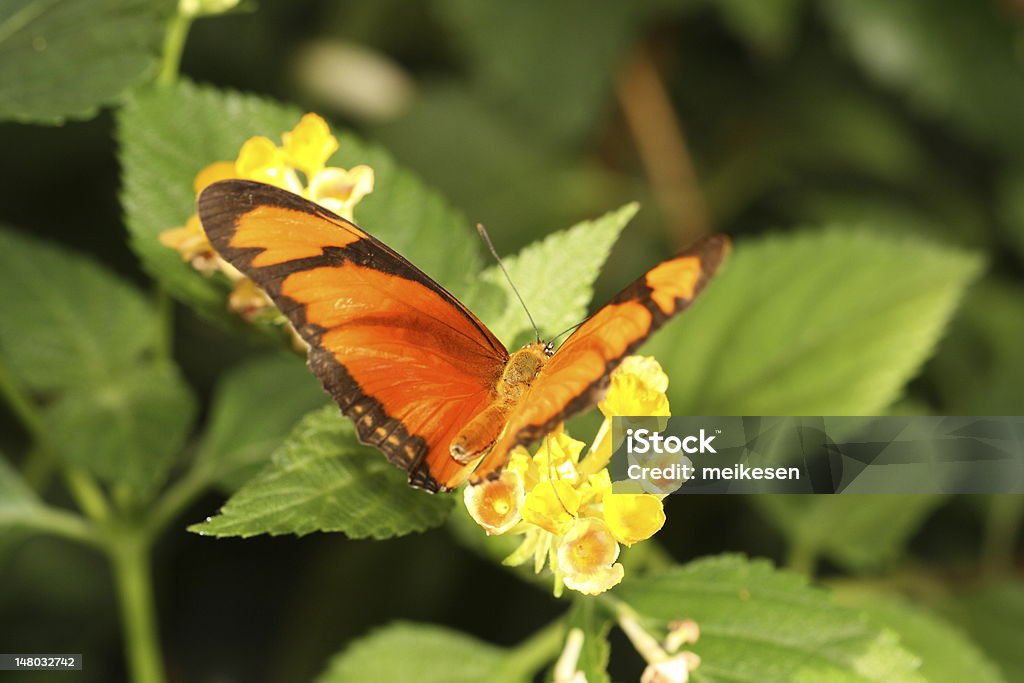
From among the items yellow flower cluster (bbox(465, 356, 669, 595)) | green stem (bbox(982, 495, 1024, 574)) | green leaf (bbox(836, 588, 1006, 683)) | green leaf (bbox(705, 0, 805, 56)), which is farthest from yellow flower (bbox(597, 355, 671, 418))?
green leaf (bbox(705, 0, 805, 56))

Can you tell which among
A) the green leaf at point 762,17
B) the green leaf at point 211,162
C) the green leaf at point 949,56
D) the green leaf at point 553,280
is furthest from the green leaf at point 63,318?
the green leaf at point 949,56

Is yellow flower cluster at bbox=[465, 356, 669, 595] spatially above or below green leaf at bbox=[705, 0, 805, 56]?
below

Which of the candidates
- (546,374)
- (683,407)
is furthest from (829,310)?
(546,374)

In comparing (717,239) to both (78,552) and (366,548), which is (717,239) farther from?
(78,552)

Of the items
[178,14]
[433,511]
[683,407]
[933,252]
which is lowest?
[433,511]

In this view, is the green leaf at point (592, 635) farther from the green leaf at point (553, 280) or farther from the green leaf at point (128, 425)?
the green leaf at point (128, 425)

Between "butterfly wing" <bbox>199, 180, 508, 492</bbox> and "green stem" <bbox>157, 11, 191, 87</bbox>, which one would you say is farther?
"green stem" <bbox>157, 11, 191, 87</bbox>

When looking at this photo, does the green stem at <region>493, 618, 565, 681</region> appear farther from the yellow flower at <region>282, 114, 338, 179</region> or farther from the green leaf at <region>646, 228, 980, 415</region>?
the yellow flower at <region>282, 114, 338, 179</region>
